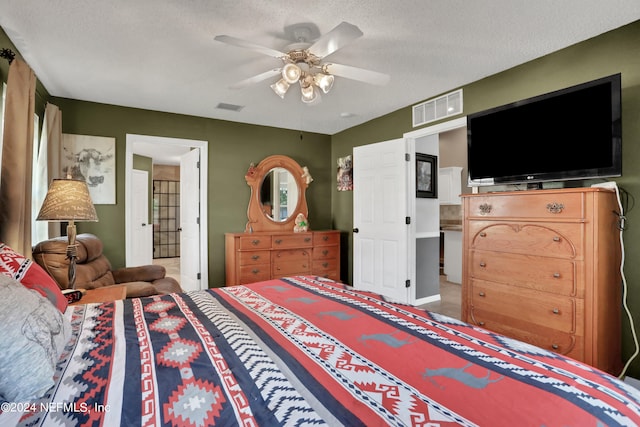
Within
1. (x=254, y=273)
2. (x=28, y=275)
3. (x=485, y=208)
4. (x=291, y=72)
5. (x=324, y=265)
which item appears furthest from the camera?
(x=324, y=265)

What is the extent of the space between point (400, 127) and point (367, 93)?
2.47ft

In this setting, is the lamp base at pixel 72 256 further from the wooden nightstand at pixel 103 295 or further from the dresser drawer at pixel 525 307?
the dresser drawer at pixel 525 307

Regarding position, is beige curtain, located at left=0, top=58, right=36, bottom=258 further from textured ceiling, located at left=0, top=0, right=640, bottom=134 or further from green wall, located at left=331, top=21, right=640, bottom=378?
green wall, located at left=331, top=21, right=640, bottom=378

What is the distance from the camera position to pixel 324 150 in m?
5.24

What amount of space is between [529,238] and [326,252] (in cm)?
275

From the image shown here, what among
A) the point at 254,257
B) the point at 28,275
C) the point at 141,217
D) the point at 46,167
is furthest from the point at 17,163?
the point at 141,217

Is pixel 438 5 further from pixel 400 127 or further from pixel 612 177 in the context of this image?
pixel 400 127

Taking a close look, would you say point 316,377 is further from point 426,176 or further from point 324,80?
point 426,176

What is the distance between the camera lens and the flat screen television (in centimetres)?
210

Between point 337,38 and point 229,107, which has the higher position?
point 229,107

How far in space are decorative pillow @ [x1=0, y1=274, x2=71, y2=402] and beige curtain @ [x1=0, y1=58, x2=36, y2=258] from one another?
159 centimetres

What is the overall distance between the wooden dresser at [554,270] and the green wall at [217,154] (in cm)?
294

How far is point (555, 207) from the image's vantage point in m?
2.18

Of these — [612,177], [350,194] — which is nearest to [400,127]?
[350,194]
